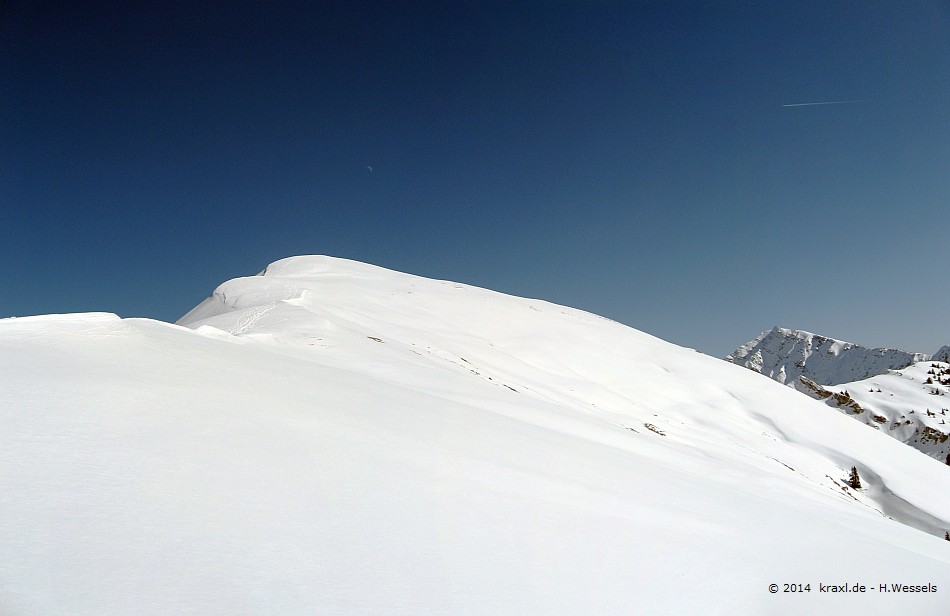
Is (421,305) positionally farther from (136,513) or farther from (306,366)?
(136,513)

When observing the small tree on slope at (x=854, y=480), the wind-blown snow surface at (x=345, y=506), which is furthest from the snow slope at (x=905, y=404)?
the wind-blown snow surface at (x=345, y=506)

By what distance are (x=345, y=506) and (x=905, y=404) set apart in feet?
185

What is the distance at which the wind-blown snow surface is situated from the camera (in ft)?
8.61

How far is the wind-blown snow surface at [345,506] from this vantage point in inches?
103

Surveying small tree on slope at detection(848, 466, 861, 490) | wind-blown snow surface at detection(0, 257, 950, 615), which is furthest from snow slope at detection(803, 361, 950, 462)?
wind-blown snow surface at detection(0, 257, 950, 615)

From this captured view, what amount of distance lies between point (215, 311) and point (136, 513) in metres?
16.8

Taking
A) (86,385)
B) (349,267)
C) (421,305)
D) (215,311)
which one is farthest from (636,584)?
(349,267)

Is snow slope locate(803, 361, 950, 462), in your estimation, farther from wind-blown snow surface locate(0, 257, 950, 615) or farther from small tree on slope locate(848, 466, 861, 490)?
wind-blown snow surface locate(0, 257, 950, 615)

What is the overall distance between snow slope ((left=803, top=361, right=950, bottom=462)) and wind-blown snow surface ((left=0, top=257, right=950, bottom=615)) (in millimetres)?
42010

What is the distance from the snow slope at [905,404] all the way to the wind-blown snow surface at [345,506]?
4201 centimetres

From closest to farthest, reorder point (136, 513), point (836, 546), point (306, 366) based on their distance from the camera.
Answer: point (136, 513) → point (836, 546) → point (306, 366)

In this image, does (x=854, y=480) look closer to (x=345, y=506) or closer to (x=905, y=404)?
(x=345, y=506)

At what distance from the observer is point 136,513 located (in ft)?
9.37

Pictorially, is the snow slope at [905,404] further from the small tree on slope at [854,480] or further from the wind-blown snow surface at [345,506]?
the wind-blown snow surface at [345,506]
